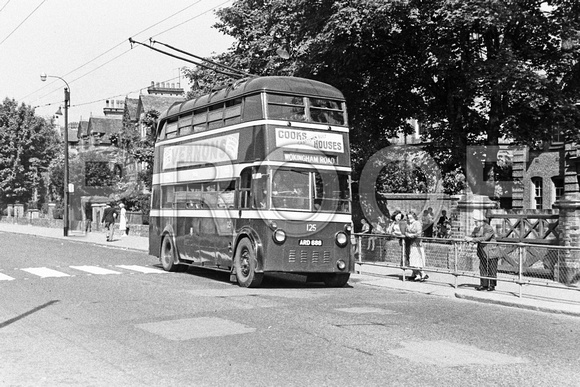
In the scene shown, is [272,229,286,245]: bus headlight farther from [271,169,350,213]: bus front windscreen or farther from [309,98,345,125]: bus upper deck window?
[309,98,345,125]: bus upper deck window

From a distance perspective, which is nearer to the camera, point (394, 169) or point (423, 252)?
point (423, 252)

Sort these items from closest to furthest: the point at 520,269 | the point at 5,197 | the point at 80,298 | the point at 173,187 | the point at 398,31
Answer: the point at 80,298 < the point at 520,269 < the point at 173,187 < the point at 398,31 < the point at 5,197

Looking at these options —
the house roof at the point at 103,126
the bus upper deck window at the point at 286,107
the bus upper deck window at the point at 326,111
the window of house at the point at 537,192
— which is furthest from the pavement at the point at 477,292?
the house roof at the point at 103,126

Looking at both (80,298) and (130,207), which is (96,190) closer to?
(130,207)

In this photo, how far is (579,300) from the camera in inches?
571

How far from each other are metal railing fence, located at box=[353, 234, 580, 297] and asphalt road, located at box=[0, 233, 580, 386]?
60.6 inches

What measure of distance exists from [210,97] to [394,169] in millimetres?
23166

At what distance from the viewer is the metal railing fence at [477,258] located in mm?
15219

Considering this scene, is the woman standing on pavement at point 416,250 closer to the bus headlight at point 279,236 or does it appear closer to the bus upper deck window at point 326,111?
the bus upper deck window at point 326,111

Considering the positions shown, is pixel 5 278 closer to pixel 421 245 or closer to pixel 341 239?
pixel 341 239

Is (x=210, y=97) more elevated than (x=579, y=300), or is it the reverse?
(x=210, y=97)

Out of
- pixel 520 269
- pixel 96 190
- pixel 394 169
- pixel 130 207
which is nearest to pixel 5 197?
pixel 96 190

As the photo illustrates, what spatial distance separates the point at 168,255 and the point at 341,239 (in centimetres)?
674

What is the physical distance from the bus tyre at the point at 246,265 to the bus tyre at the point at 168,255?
434cm
